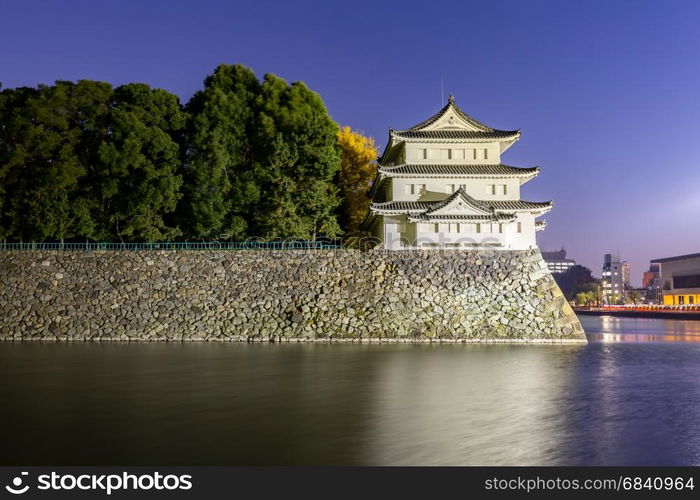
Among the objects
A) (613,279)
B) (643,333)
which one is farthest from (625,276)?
(643,333)

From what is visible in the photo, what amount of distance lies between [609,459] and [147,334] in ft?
67.5

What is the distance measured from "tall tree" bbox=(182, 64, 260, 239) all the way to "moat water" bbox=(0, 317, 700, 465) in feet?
35.9

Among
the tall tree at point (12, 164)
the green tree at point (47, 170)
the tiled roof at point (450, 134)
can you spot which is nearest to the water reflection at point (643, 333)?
the tiled roof at point (450, 134)

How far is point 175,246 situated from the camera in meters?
29.9

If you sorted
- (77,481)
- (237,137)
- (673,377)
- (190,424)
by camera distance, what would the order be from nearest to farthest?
(77,481)
(190,424)
(673,377)
(237,137)

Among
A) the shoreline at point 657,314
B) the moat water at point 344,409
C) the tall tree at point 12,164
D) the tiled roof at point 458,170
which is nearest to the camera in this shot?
the moat water at point 344,409

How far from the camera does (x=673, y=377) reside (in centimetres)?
1652

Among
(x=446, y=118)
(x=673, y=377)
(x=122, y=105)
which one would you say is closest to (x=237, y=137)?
(x=122, y=105)

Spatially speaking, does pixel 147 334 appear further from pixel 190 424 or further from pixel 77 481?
pixel 77 481

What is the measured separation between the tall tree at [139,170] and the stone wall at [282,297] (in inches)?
96.4

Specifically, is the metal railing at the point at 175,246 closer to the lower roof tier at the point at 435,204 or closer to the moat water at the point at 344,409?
the lower roof tier at the point at 435,204

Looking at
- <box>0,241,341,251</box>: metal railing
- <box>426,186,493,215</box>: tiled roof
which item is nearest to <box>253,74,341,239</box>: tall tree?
<box>0,241,341,251</box>: metal railing

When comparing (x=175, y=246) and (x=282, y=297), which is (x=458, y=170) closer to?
(x=282, y=297)

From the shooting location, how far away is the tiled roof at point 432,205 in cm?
2973
